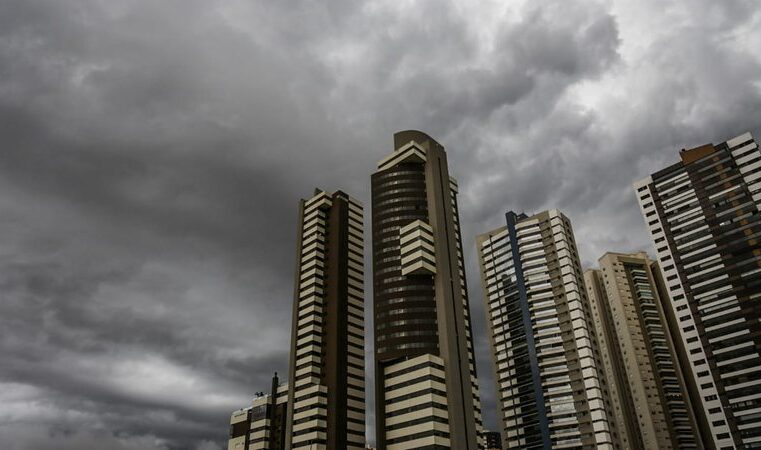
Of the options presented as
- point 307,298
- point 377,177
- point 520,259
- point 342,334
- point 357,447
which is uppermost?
point 377,177

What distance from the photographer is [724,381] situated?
12412cm

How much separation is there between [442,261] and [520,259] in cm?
5292

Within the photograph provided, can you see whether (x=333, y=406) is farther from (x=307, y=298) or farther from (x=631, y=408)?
(x=631, y=408)

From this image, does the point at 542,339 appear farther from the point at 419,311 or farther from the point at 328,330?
the point at 328,330

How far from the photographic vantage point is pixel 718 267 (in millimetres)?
134625

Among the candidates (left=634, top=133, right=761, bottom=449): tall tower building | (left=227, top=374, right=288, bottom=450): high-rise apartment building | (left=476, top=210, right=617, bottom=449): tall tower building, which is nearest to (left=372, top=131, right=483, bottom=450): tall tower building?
(left=476, top=210, right=617, bottom=449): tall tower building

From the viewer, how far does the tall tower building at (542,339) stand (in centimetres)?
14475

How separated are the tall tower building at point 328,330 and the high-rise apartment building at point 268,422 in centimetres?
1849

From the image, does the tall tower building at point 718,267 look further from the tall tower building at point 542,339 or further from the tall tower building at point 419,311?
the tall tower building at point 419,311

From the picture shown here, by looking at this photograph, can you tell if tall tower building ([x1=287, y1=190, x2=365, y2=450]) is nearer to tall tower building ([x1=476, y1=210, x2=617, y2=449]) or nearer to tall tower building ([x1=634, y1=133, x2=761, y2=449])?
tall tower building ([x1=476, y1=210, x2=617, y2=449])

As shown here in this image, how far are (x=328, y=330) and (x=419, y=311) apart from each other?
3352 centimetres

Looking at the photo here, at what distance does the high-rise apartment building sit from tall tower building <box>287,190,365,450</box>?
1849cm

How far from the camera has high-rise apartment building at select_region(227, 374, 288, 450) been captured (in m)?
158

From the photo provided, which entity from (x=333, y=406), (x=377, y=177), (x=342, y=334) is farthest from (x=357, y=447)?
(x=377, y=177)
